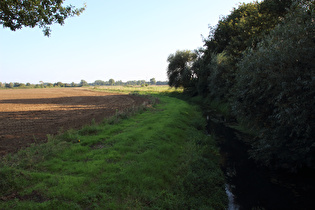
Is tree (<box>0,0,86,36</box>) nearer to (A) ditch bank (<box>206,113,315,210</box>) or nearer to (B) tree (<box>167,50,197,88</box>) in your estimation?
(A) ditch bank (<box>206,113,315,210</box>)

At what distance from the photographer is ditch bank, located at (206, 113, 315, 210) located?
7.62m

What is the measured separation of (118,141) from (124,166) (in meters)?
3.78

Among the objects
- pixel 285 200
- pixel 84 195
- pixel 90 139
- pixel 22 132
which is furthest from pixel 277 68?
pixel 22 132

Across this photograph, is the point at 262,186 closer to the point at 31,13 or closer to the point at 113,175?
the point at 113,175

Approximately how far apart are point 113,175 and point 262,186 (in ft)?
23.6

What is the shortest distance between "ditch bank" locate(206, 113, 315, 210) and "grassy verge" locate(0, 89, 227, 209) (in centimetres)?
69

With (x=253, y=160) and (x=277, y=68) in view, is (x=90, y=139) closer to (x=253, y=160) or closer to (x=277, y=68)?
(x=253, y=160)

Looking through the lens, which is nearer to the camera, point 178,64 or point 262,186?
point 262,186

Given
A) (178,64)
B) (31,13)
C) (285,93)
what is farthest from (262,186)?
(178,64)

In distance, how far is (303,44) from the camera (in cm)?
796

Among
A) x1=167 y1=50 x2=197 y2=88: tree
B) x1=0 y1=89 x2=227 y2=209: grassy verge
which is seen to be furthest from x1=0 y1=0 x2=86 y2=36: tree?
x1=167 y1=50 x2=197 y2=88: tree

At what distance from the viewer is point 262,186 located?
8.87 m

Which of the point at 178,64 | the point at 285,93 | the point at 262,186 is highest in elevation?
the point at 178,64

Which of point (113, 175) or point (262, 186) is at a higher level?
point (113, 175)
